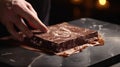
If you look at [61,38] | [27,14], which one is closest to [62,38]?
[61,38]

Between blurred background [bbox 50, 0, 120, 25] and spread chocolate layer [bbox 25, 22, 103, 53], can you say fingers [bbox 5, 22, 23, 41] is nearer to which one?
spread chocolate layer [bbox 25, 22, 103, 53]

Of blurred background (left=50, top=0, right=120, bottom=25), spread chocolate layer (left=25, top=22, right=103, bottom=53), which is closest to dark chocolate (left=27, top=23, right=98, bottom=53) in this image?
spread chocolate layer (left=25, top=22, right=103, bottom=53)

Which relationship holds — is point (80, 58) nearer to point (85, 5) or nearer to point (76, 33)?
point (76, 33)

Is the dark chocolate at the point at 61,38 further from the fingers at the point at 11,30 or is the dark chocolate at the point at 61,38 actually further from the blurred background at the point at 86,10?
the blurred background at the point at 86,10

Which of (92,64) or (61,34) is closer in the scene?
(92,64)

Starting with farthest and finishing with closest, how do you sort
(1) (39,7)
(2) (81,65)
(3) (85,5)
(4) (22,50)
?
1. (3) (85,5)
2. (1) (39,7)
3. (4) (22,50)
4. (2) (81,65)

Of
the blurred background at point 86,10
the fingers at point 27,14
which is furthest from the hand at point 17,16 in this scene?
the blurred background at point 86,10

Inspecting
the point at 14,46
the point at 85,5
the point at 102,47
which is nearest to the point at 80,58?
the point at 102,47
